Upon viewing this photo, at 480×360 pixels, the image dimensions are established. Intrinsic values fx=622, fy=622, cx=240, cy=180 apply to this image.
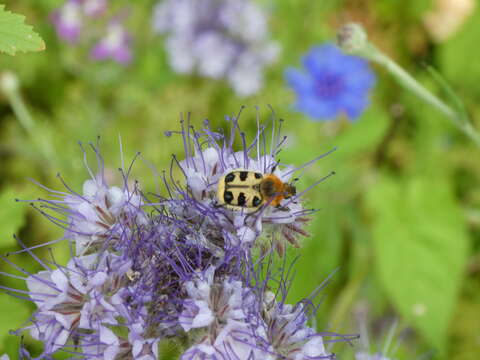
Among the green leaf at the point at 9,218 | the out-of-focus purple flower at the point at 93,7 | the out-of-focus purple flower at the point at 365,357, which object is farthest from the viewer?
the out-of-focus purple flower at the point at 93,7

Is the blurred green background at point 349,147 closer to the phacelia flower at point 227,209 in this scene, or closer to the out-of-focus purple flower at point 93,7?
the out-of-focus purple flower at point 93,7

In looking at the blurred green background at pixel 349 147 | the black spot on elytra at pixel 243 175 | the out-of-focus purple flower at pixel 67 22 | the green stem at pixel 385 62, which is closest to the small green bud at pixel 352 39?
the green stem at pixel 385 62

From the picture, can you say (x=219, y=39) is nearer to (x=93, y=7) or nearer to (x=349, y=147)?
(x=93, y=7)

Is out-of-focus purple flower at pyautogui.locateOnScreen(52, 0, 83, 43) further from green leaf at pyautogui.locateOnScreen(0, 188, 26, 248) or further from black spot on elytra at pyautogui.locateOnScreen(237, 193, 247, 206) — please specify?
black spot on elytra at pyautogui.locateOnScreen(237, 193, 247, 206)

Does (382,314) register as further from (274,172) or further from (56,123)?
(56,123)

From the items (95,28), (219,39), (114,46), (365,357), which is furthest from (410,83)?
(95,28)

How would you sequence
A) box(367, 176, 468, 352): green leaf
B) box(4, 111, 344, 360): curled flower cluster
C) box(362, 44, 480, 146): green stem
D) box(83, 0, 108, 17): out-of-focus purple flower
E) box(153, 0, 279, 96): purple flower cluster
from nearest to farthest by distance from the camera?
1. box(4, 111, 344, 360): curled flower cluster
2. box(362, 44, 480, 146): green stem
3. box(367, 176, 468, 352): green leaf
4. box(153, 0, 279, 96): purple flower cluster
5. box(83, 0, 108, 17): out-of-focus purple flower

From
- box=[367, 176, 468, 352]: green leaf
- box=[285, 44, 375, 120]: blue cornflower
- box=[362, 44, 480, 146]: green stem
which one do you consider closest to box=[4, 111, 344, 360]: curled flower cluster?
box=[362, 44, 480, 146]: green stem

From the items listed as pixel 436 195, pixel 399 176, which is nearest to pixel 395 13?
pixel 399 176
